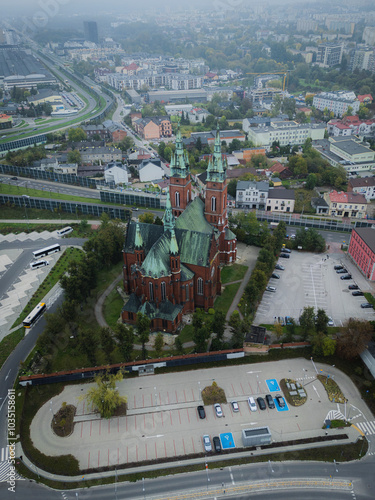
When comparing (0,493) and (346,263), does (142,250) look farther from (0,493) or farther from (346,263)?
(346,263)

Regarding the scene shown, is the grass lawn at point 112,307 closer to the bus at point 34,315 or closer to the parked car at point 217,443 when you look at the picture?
the bus at point 34,315

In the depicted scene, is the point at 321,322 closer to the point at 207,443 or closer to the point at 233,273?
the point at 233,273

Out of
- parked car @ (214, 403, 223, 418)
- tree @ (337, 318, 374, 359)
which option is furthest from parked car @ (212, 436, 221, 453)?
tree @ (337, 318, 374, 359)

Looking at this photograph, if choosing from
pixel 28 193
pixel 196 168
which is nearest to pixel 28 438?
pixel 28 193

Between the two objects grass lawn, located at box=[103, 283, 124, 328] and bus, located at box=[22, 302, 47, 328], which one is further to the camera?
grass lawn, located at box=[103, 283, 124, 328]

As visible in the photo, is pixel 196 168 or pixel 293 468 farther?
pixel 196 168

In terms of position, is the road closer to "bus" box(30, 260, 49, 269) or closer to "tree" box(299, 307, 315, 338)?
"tree" box(299, 307, 315, 338)
